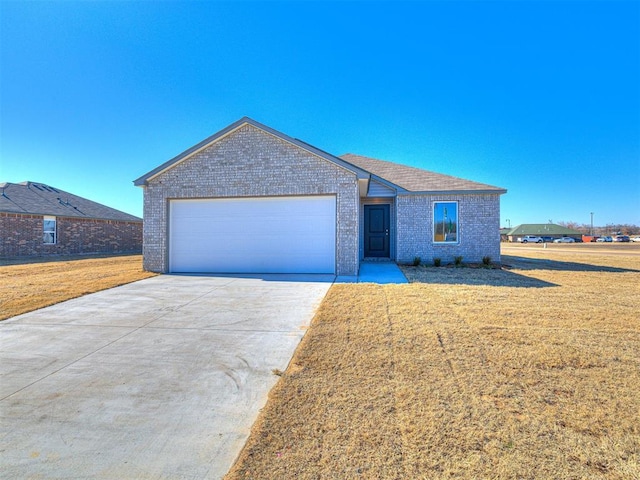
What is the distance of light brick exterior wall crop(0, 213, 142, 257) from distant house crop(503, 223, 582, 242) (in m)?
77.8

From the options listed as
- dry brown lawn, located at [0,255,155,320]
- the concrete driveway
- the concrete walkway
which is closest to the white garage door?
the concrete walkway

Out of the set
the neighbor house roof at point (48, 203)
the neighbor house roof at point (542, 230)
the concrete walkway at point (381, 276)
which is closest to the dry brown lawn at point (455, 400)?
the concrete walkway at point (381, 276)

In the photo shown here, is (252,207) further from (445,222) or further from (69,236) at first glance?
(69,236)

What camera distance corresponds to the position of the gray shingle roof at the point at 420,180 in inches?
461

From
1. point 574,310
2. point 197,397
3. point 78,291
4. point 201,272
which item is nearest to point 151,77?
point 201,272

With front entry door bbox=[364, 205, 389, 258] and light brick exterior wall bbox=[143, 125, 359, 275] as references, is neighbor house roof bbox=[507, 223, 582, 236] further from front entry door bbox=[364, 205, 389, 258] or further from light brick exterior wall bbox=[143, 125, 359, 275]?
light brick exterior wall bbox=[143, 125, 359, 275]

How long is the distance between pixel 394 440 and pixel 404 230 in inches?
425

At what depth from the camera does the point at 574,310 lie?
514cm

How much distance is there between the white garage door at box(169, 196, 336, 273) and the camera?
→ 31.0 feet

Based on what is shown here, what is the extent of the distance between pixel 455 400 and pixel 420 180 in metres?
11.7

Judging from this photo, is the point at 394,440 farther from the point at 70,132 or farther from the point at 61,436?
the point at 70,132

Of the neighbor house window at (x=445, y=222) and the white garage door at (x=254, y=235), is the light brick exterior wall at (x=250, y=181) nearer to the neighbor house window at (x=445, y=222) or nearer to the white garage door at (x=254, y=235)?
the white garage door at (x=254, y=235)

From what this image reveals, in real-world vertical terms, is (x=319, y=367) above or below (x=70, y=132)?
below

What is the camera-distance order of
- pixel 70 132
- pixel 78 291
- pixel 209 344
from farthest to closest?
pixel 70 132, pixel 78 291, pixel 209 344
